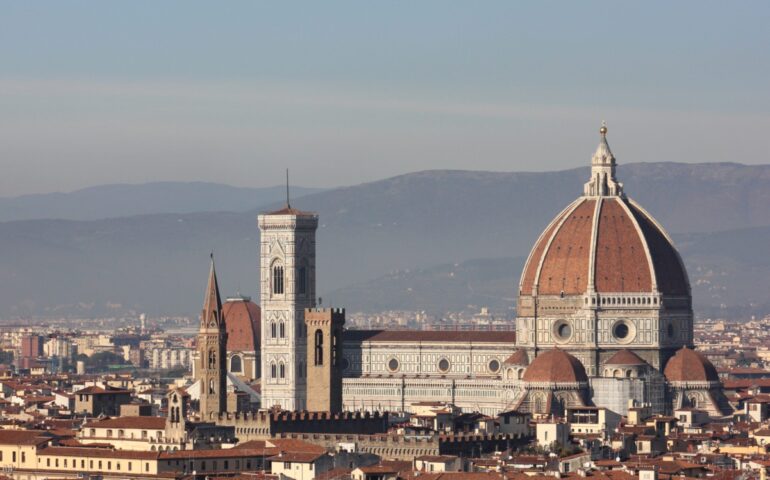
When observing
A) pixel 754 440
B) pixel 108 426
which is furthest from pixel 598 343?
pixel 108 426

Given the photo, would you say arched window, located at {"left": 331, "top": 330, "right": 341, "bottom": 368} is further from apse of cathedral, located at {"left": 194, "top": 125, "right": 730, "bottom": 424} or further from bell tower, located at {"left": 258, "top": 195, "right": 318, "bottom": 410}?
bell tower, located at {"left": 258, "top": 195, "right": 318, "bottom": 410}

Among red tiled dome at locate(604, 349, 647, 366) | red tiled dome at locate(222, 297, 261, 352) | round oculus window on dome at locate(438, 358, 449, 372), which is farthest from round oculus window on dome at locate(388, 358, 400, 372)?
red tiled dome at locate(222, 297, 261, 352)

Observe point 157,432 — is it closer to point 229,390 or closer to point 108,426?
point 108,426

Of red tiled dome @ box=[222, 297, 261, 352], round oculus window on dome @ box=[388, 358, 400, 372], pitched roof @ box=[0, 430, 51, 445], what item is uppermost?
red tiled dome @ box=[222, 297, 261, 352]

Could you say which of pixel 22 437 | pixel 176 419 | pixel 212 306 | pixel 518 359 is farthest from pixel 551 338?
pixel 22 437

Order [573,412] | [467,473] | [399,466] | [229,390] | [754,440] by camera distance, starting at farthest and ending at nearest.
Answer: [229,390]
[573,412]
[754,440]
[399,466]
[467,473]

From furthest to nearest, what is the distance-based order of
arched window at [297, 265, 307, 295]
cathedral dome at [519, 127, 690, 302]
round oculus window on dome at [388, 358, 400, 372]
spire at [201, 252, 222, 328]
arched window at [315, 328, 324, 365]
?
round oculus window on dome at [388, 358, 400, 372], arched window at [297, 265, 307, 295], cathedral dome at [519, 127, 690, 302], arched window at [315, 328, 324, 365], spire at [201, 252, 222, 328]

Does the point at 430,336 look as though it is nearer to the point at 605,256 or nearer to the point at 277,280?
the point at 277,280
